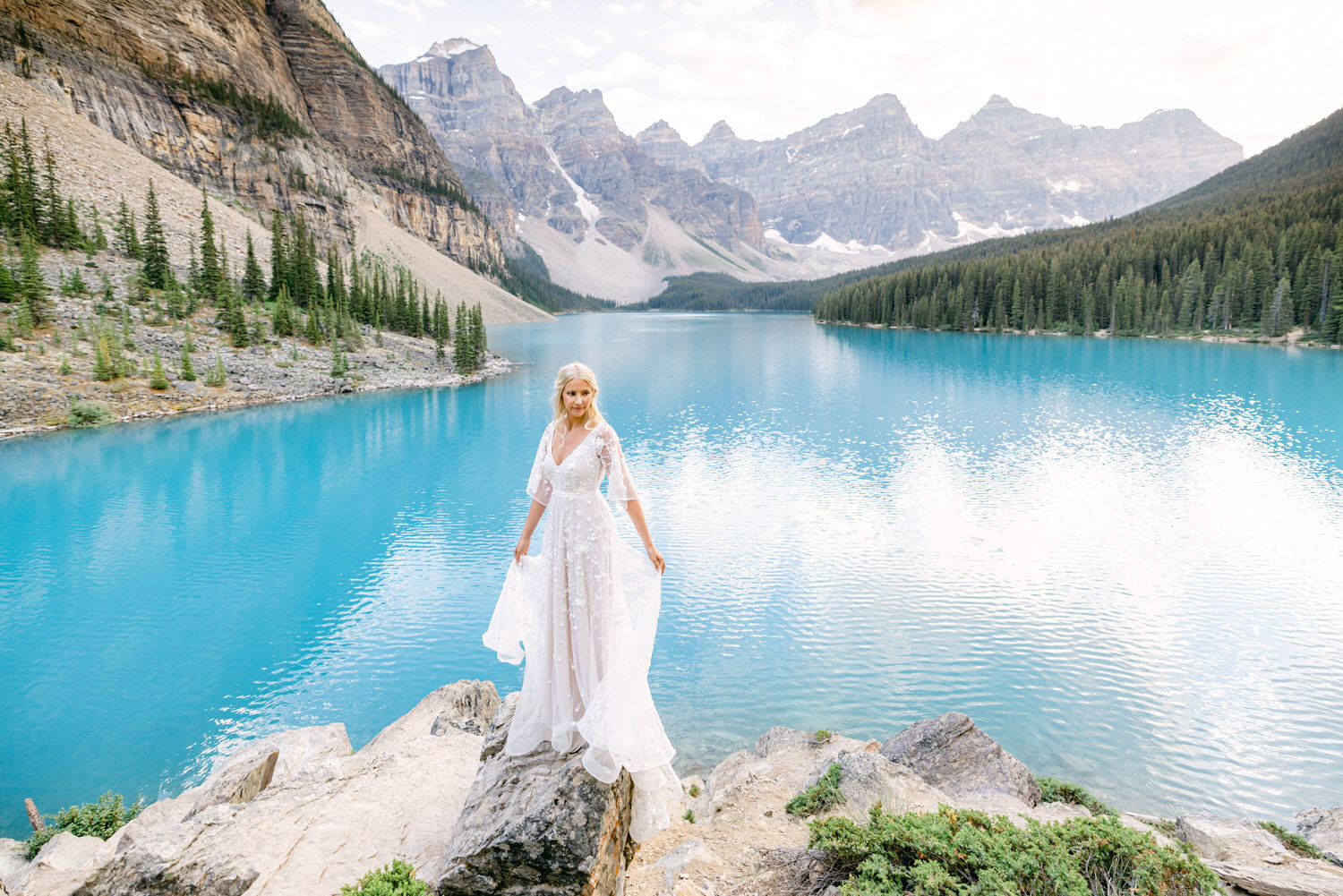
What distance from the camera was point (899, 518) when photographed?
19.8 metres

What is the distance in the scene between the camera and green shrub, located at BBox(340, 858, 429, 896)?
3.99 metres

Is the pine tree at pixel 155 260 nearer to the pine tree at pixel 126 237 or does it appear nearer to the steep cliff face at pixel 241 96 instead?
the pine tree at pixel 126 237

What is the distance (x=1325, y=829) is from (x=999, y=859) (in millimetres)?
5996

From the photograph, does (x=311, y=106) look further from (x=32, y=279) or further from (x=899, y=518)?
(x=899, y=518)

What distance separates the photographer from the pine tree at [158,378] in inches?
A: 1403

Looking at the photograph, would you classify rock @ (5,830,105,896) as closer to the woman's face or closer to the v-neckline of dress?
the v-neckline of dress

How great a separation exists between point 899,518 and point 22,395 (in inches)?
1606

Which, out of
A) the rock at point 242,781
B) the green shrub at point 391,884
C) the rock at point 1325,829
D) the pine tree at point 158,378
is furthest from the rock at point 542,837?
the pine tree at point 158,378

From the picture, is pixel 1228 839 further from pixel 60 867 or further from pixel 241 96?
pixel 241 96

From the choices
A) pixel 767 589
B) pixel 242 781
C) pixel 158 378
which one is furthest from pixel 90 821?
pixel 158 378

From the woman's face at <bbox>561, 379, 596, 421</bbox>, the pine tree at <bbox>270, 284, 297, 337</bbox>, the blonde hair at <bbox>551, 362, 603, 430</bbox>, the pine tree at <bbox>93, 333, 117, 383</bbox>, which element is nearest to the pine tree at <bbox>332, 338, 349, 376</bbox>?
the pine tree at <bbox>270, 284, 297, 337</bbox>

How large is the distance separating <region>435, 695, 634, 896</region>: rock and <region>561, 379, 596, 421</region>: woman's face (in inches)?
109

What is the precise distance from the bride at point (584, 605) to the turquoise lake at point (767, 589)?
16.6 feet

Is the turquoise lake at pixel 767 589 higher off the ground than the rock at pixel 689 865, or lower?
lower
